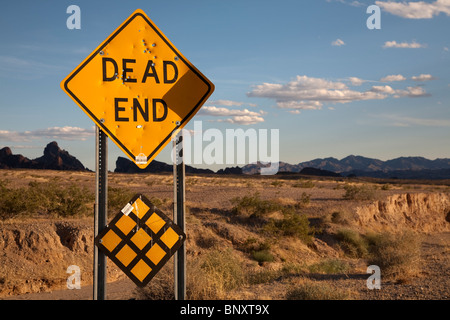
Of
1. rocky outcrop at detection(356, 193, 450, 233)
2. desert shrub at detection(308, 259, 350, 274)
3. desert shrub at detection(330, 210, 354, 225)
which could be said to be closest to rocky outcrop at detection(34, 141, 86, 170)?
rocky outcrop at detection(356, 193, 450, 233)

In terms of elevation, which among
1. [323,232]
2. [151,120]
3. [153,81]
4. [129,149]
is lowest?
[323,232]

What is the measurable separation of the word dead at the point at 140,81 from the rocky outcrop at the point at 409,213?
2378 centimetres

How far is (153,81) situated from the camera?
457 cm

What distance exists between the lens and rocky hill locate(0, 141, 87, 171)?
12341 centimetres

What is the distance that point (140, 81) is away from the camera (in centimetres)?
456

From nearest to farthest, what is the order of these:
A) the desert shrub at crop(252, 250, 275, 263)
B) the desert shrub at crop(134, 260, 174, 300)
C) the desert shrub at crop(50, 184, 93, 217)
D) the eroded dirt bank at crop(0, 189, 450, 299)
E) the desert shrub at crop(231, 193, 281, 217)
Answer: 1. the desert shrub at crop(134, 260, 174, 300)
2. the eroded dirt bank at crop(0, 189, 450, 299)
3. the desert shrub at crop(252, 250, 275, 263)
4. the desert shrub at crop(50, 184, 93, 217)
5. the desert shrub at crop(231, 193, 281, 217)

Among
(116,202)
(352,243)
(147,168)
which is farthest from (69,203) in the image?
(147,168)

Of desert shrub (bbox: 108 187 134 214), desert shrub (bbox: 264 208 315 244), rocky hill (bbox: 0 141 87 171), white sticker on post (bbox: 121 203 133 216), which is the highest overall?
rocky hill (bbox: 0 141 87 171)

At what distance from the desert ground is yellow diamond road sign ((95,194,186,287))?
15.7 feet

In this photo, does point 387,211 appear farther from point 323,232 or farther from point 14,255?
point 14,255

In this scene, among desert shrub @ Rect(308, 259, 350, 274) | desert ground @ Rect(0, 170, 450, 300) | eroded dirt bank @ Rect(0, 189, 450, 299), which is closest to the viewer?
desert ground @ Rect(0, 170, 450, 300)

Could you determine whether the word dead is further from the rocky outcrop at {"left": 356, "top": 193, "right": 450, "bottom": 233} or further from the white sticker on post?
the rocky outcrop at {"left": 356, "top": 193, "right": 450, "bottom": 233}
